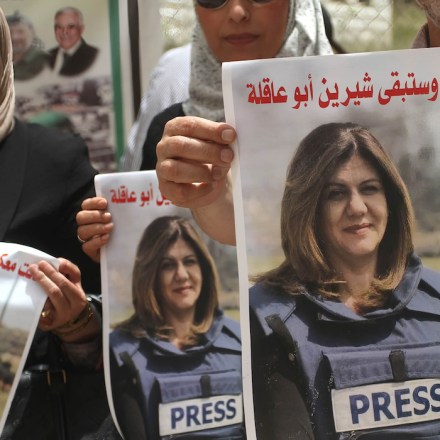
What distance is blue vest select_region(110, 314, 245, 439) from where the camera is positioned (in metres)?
1.35

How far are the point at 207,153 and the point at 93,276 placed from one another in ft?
2.20

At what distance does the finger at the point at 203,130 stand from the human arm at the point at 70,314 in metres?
0.45

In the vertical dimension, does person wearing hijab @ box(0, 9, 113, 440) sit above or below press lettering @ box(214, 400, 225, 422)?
above

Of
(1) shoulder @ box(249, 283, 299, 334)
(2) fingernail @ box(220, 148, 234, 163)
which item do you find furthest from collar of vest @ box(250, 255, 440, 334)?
(2) fingernail @ box(220, 148, 234, 163)

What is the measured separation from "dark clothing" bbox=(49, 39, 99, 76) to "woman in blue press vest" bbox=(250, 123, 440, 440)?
66.7 inches

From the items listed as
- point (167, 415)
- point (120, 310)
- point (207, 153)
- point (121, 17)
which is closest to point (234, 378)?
point (167, 415)

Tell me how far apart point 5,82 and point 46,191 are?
0.24m

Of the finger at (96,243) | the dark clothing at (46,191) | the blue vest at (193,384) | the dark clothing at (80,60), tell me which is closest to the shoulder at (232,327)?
the blue vest at (193,384)

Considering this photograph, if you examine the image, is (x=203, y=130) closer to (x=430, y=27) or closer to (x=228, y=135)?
(x=228, y=135)

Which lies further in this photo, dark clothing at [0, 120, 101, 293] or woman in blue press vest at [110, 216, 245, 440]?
dark clothing at [0, 120, 101, 293]

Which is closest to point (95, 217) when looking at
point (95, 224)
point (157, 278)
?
point (95, 224)

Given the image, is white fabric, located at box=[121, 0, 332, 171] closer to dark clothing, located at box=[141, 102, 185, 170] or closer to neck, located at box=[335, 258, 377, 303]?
dark clothing, located at box=[141, 102, 185, 170]

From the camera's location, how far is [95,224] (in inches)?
56.8

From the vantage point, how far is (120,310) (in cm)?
143
